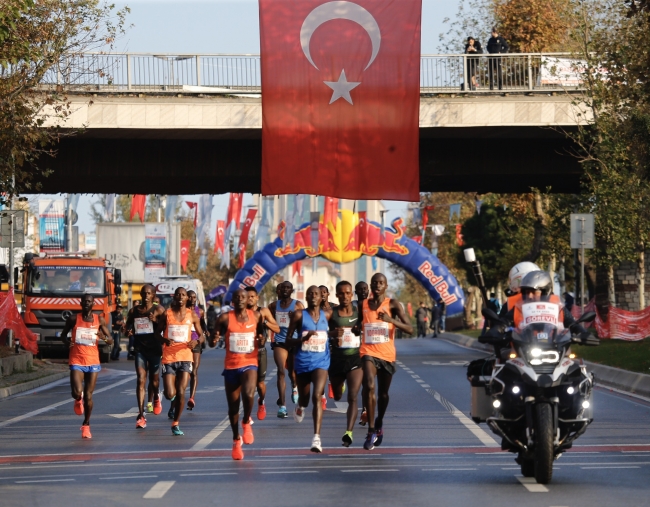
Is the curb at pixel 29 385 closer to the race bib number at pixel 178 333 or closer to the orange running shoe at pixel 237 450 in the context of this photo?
the race bib number at pixel 178 333

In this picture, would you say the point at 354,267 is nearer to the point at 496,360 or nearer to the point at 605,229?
the point at 605,229

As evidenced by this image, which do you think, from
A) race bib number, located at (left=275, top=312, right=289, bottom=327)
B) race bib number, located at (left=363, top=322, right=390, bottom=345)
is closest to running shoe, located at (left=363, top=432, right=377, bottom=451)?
race bib number, located at (left=363, top=322, right=390, bottom=345)

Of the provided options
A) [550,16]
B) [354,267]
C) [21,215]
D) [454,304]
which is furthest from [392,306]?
[354,267]

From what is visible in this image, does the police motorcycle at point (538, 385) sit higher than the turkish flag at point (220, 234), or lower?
lower

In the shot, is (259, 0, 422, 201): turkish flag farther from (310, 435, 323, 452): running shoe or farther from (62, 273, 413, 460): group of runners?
(310, 435, 323, 452): running shoe

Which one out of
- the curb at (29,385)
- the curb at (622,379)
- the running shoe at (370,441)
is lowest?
the curb at (29,385)

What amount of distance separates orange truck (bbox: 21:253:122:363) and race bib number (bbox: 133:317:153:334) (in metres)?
21.5

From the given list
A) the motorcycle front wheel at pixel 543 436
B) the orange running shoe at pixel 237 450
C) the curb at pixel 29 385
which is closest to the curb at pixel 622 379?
the orange running shoe at pixel 237 450

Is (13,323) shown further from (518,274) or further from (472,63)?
(518,274)

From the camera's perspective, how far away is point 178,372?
16656 mm

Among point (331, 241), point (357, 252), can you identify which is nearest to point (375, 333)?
point (331, 241)

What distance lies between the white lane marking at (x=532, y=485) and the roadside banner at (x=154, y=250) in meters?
49.6

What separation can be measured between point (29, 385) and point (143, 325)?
399 inches

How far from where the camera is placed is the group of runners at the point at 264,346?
44.9 ft
